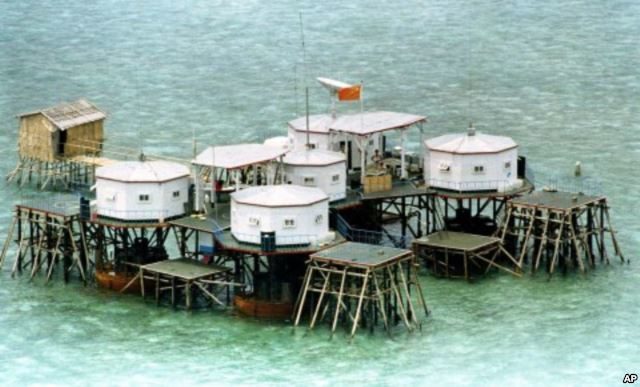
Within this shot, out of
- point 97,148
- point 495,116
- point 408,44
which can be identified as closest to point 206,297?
point 97,148

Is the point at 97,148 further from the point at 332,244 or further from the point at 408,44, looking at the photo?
the point at 408,44

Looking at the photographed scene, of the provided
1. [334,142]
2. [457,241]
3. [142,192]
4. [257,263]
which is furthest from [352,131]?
[142,192]

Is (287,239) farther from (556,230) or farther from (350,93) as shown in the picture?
(556,230)

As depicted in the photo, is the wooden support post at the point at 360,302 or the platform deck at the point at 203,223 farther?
the platform deck at the point at 203,223

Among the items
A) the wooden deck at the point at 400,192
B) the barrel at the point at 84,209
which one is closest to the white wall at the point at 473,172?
the wooden deck at the point at 400,192

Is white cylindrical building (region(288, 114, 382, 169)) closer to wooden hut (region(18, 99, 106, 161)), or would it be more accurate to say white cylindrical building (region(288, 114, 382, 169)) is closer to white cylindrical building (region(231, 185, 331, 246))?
white cylindrical building (region(231, 185, 331, 246))

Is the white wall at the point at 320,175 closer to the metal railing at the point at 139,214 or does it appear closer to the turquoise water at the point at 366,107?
the metal railing at the point at 139,214

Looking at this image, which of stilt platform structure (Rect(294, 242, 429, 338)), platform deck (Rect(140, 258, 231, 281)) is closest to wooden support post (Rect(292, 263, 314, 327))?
stilt platform structure (Rect(294, 242, 429, 338))

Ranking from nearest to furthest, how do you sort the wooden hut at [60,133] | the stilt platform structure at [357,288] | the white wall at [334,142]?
the stilt platform structure at [357,288] < the white wall at [334,142] < the wooden hut at [60,133]
